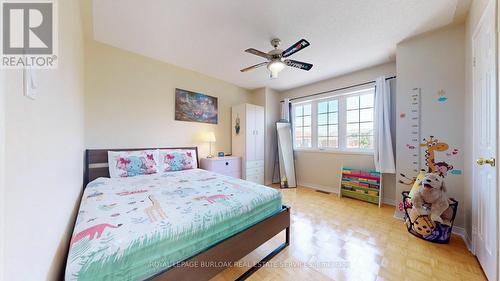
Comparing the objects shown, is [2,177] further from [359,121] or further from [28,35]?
[359,121]

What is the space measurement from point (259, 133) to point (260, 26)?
2424 mm

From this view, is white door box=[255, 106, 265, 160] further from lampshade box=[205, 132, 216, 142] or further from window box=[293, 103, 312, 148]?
lampshade box=[205, 132, 216, 142]

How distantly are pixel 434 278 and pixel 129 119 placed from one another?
3.88 meters

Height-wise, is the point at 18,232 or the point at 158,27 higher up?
the point at 158,27

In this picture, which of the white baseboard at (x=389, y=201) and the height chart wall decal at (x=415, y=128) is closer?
the height chart wall decal at (x=415, y=128)

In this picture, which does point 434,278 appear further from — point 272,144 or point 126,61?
point 126,61

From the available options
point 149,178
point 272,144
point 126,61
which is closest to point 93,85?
point 126,61

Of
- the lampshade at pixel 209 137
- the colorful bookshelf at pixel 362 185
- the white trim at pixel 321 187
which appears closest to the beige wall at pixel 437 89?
the colorful bookshelf at pixel 362 185

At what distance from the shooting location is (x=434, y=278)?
1.45m

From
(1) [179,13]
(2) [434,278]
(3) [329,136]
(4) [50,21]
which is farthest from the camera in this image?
(3) [329,136]

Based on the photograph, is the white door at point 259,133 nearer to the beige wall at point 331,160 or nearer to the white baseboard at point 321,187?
the beige wall at point 331,160

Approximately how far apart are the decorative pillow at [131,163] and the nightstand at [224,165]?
3.01 feet

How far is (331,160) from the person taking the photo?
12.5 ft

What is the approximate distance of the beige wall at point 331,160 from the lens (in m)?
3.12
